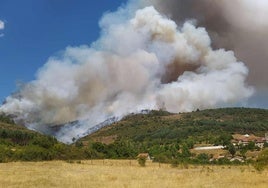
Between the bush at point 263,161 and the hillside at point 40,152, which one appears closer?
the bush at point 263,161

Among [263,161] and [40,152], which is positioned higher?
[40,152]

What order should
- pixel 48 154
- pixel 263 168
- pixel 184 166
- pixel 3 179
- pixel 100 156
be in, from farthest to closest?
pixel 100 156
pixel 48 154
pixel 184 166
pixel 263 168
pixel 3 179

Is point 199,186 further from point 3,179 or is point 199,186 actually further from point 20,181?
point 3,179

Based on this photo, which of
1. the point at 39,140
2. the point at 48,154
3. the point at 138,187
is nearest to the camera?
the point at 138,187

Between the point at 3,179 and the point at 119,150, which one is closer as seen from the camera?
the point at 3,179

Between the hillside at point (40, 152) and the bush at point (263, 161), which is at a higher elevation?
the hillside at point (40, 152)

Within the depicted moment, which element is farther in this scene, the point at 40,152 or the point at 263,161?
the point at 40,152

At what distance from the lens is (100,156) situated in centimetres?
15162

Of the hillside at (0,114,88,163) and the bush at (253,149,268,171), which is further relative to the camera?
the hillside at (0,114,88,163)

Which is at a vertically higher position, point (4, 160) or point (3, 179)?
point (4, 160)

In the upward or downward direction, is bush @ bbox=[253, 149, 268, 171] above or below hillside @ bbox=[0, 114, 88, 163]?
below

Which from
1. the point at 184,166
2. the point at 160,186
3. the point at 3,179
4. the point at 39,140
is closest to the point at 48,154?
the point at 39,140

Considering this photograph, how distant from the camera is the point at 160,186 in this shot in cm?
4147

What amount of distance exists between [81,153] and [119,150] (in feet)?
59.6
